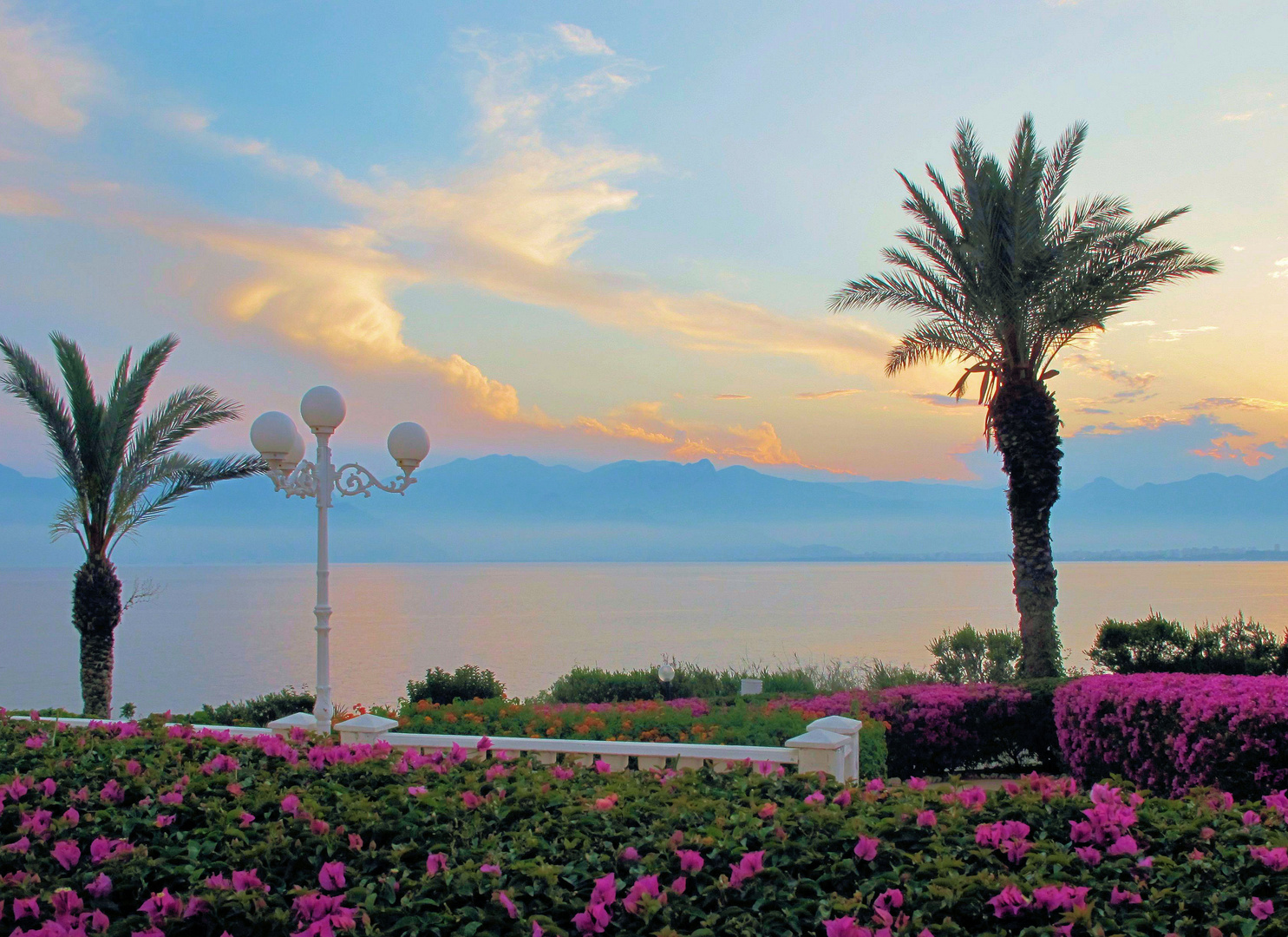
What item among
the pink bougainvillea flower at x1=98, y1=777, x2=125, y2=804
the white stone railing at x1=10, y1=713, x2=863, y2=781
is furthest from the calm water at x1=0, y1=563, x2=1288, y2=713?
the pink bougainvillea flower at x1=98, y1=777, x2=125, y2=804

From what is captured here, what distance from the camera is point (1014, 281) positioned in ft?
44.0

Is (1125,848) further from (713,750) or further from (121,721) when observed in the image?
(121,721)

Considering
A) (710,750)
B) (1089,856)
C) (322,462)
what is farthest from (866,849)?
(322,462)

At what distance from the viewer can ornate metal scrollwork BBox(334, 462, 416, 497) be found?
958cm

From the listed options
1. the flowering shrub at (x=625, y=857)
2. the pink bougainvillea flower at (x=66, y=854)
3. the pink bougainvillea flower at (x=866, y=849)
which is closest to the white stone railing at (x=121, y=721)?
the flowering shrub at (x=625, y=857)

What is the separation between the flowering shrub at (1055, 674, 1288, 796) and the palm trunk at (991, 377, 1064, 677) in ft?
15.6

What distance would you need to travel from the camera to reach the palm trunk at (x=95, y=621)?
1481cm

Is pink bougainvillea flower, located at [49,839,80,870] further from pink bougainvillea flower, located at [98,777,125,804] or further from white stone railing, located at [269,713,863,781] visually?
white stone railing, located at [269,713,863,781]

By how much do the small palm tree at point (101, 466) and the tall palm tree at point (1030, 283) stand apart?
11.5 meters

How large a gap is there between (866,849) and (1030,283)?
487 inches

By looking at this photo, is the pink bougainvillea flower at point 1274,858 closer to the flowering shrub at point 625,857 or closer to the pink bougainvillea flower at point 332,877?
the flowering shrub at point 625,857

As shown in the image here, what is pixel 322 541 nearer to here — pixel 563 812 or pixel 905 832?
pixel 563 812

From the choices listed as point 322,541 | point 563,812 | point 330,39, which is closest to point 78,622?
point 322,541

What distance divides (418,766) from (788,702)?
539 cm
